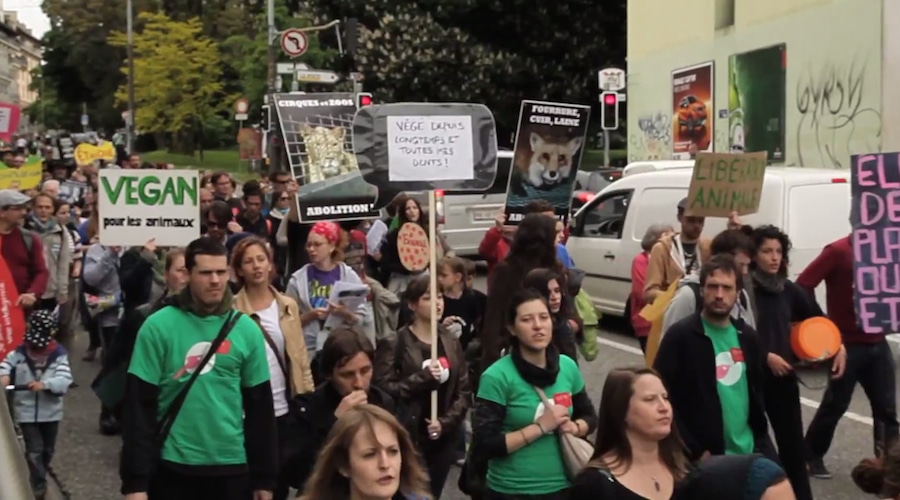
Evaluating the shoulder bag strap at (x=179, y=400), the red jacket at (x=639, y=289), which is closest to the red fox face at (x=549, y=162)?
the red jacket at (x=639, y=289)

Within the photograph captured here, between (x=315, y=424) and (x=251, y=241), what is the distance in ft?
4.12

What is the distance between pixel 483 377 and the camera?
5191 mm

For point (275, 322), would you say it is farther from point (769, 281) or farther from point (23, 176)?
point (23, 176)

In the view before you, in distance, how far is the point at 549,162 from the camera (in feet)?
30.6

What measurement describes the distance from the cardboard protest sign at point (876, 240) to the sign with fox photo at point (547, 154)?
8.85ft

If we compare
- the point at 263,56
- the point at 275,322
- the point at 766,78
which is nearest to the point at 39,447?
the point at 275,322

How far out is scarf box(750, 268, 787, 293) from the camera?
6.82 meters

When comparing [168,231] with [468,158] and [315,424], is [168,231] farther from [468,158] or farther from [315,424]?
[315,424]

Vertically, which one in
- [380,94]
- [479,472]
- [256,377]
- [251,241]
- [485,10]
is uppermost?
[485,10]

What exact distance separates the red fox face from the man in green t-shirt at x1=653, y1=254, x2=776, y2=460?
3704 millimetres

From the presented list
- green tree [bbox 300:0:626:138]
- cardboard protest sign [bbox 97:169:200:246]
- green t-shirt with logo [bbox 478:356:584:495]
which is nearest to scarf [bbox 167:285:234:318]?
green t-shirt with logo [bbox 478:356:584:495]

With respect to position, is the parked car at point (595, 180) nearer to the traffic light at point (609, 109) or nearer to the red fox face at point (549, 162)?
the traffic light at point (609, 109)

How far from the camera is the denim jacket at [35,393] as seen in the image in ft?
24.1

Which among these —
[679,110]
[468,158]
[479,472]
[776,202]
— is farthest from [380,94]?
[479,472]
